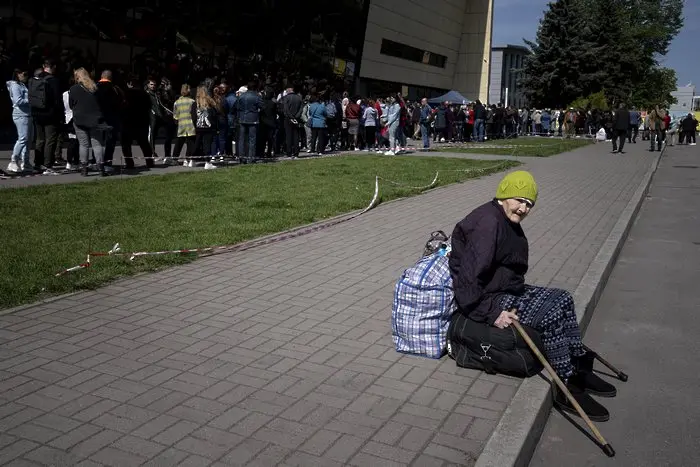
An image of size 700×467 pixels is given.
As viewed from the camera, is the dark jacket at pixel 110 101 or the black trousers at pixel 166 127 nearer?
the dark jacket at pixel 110 101

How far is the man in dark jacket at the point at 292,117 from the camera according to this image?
63.0ft

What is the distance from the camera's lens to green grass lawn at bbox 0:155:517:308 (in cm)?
680

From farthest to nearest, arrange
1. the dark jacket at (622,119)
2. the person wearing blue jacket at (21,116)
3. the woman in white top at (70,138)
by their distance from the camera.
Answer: the dark jacket at (622,119), the woman in white top at (70,138), the person wearing blue jacket at (21,116)

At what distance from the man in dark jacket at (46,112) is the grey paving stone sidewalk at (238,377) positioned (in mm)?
7449

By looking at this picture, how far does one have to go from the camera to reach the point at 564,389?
4.20 m

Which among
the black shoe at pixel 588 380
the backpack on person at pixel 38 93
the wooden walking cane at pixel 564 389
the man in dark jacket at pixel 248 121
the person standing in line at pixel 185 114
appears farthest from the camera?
the man in dark jacket at pixel 248 121

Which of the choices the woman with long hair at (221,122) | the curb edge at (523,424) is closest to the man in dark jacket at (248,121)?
the woman with long hair at (221,122)

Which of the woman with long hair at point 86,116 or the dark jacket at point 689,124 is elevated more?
the dark jacket at point 689,124

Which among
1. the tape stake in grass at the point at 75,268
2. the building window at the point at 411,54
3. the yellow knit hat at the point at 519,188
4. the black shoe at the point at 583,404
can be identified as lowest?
the black shoe at the point at 583,404

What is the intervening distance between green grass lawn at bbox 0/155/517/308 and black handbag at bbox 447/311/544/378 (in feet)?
11.5

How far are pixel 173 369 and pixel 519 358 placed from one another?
87.2 inches

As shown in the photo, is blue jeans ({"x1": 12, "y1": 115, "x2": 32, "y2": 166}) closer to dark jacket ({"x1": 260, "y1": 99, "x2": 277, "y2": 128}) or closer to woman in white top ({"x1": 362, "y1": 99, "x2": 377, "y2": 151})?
dark jacket ({"x1": 260, "y1": 99, "x2": 277, "y2": 128})

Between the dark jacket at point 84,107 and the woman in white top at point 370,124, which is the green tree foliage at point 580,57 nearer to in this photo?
the woman in white top at point 370,124

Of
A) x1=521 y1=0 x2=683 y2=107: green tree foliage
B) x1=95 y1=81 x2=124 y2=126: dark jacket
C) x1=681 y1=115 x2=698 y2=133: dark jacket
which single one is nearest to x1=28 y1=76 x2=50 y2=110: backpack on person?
x1=95 y1=81 x2=124 y2=126: dark jacket
